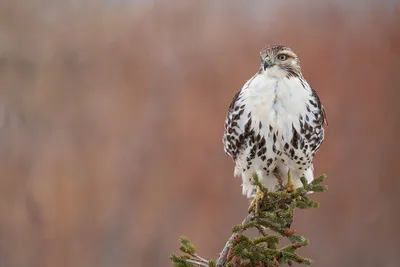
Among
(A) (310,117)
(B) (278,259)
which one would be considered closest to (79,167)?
(A) (310,117)

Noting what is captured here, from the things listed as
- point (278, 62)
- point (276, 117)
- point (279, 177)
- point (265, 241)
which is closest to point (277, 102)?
point (276, 117)

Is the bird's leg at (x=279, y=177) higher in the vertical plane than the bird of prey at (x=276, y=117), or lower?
lower

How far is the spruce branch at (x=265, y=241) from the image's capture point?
1.89m

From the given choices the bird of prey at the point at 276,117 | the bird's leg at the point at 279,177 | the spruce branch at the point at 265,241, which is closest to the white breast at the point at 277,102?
the bird of prey at the point at 276,117

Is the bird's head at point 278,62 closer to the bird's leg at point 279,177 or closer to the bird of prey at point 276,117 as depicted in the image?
the bird of prey at point 276,117

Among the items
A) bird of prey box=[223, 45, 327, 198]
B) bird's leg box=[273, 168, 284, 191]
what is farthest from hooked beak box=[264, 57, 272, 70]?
bird's leg box=[273, 168, 284, 191]

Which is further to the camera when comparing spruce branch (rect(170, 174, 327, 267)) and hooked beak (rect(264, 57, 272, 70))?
hooked beak (rect(264, 57, 272, 70))

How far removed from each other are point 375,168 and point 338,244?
71cm

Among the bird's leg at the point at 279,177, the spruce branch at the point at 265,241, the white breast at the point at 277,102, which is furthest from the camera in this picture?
the bird's leg at the point at 279,177

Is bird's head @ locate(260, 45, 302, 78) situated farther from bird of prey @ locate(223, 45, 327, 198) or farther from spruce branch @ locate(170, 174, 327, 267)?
spruce branch @ locate(170, 174, 327, 267)

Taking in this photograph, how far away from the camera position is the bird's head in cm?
239

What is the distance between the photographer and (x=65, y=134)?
505 centimetres

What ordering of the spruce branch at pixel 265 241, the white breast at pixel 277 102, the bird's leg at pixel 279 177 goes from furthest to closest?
the bird's leg at pixel 279 177 → the white breast at pixel 277 102 → the spruce branch at pixel 265 241

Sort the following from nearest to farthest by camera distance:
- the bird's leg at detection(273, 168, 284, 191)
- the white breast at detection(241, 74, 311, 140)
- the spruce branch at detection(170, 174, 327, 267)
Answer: the spruce branch at detection(170, 174, 327, 267) < the white breast at detection(241, 74, 311, 140) < the bird's leg at detection(273, 168, 284, 191)
